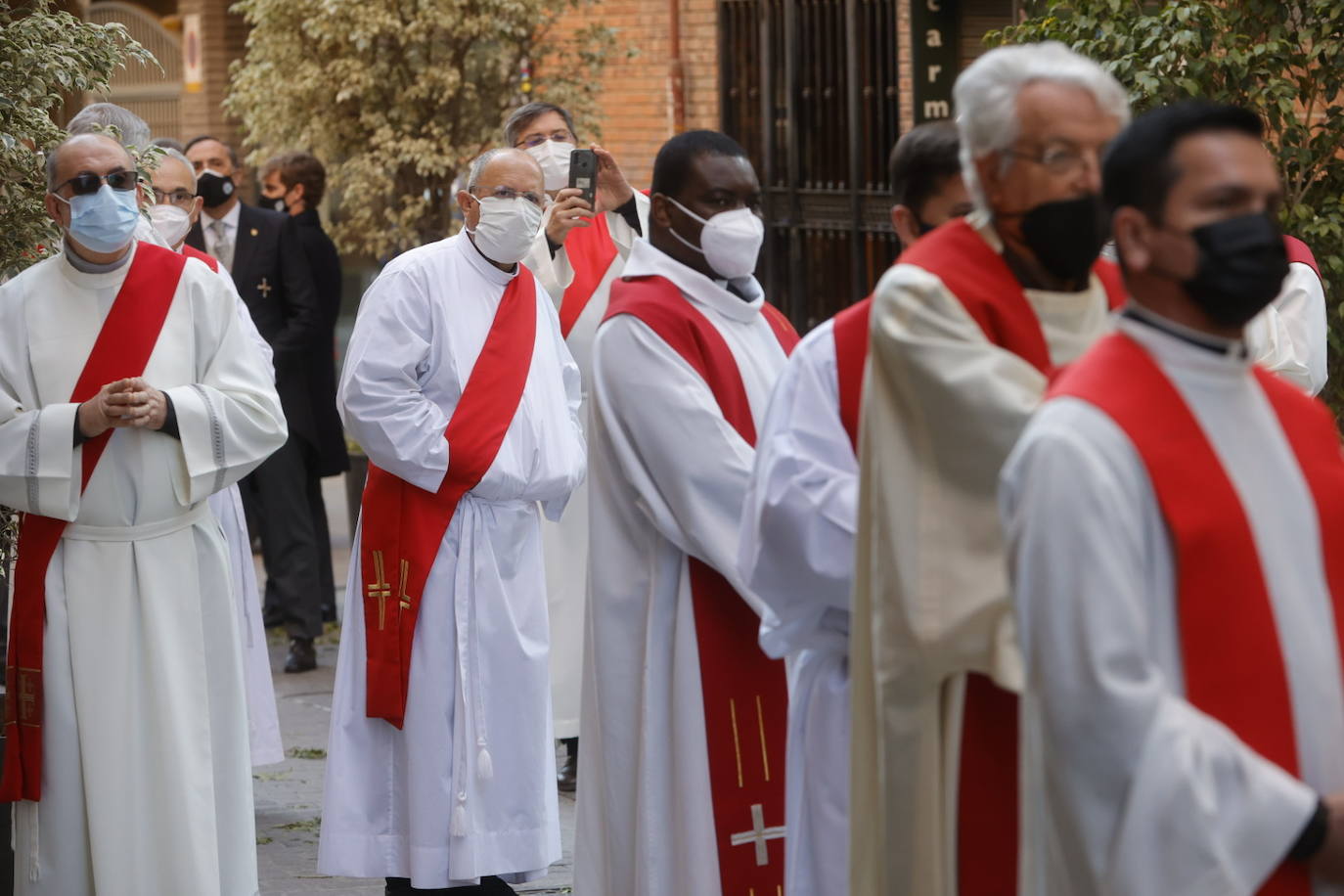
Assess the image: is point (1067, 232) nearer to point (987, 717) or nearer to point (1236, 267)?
point (1236, 267)

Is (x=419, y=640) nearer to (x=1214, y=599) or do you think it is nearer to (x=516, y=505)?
(x=516, y=505)

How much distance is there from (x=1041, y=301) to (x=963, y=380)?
0.83 ft

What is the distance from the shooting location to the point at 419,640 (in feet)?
19.0

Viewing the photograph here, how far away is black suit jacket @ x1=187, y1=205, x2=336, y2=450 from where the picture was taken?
9805 mm

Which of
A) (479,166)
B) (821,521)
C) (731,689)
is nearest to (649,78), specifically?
(479,166)

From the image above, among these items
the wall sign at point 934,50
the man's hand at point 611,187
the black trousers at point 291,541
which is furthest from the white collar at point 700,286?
the wall sign at point 934,50

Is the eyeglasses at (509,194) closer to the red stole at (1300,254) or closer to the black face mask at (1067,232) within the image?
the red stole at (1300,254)

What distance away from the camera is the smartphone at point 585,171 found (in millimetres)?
6734

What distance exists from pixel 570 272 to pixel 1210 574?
16.0 feet

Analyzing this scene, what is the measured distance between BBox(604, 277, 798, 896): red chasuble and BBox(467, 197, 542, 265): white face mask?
1498mm

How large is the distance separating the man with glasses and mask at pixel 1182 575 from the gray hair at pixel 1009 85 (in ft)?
1.04

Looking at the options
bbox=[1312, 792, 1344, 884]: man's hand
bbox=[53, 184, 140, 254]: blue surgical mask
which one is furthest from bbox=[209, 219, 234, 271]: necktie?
bbox=[1312, 792, 1344, 884]: man's hand

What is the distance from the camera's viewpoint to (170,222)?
7480 millimetres

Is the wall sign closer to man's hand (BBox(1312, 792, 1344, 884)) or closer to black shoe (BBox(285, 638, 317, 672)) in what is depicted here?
black shoe (BBox(285, 638, 317, 672))
